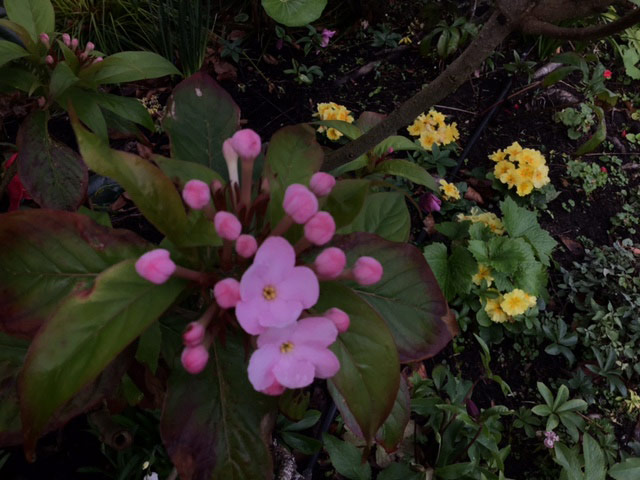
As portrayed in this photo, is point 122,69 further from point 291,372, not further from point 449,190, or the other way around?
point 449,190

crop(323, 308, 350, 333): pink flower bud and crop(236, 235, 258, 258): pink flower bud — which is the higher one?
crop(236, 235, 258, 258): pink flower bud

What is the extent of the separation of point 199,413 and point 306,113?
6.12ft

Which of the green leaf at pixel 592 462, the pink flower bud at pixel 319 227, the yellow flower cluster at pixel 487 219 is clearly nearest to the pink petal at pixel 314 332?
the pink flower bud at pixel 319 227

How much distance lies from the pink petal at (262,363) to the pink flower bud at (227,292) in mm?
71

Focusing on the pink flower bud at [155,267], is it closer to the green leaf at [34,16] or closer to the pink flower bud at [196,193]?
the pink flower bud at [196,193]

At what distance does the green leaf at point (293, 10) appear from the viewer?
200cm

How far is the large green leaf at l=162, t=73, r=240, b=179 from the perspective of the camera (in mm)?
986

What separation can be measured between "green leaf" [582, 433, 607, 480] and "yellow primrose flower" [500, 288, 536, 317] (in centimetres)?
53

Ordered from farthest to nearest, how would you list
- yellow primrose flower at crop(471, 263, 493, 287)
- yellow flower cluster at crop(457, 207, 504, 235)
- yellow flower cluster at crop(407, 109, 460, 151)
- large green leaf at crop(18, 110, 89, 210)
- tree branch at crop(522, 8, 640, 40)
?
yellow flower cluster at crop(407, 109, 460, 151) → yellow flower cluster at crop(457, 207, 504, 235) → yellow primrose flower at crop(471, 263, 493, 287) → large green leaf at crop(18, 110, 89, 210) → tree branch at crop(522, 8, 640, 40)

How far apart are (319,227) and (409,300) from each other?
0.31m

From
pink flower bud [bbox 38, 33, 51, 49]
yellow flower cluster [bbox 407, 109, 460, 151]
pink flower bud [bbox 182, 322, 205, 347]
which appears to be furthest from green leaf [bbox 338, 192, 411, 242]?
yellow flower cluster [bbox 407, 109, 460, 151]

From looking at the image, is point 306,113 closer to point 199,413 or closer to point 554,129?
point 554,129

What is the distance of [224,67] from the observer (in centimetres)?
253

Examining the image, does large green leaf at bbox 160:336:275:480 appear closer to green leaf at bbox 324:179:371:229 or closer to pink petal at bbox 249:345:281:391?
pink petal at bbox 249:345:281:391
